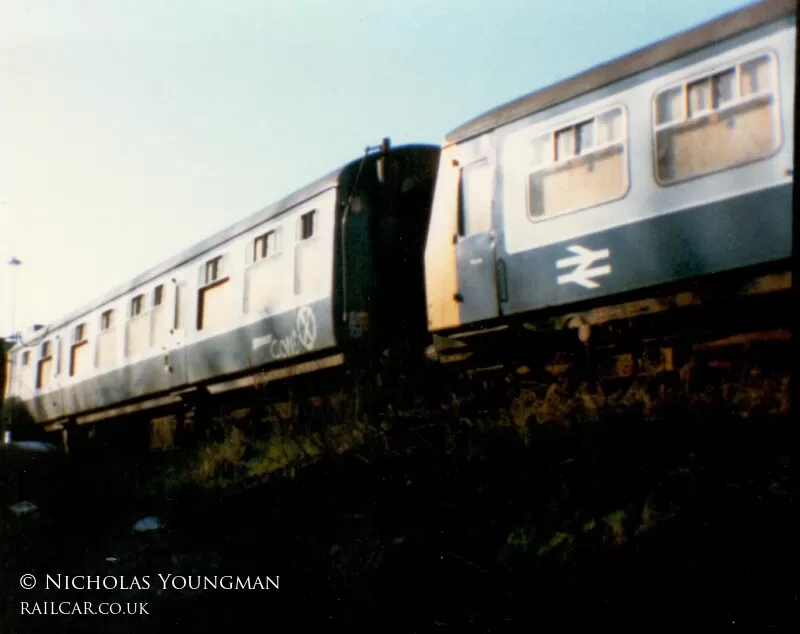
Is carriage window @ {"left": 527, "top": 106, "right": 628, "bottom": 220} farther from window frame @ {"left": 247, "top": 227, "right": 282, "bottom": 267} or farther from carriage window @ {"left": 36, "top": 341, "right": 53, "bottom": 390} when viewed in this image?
carriage window @ {"left": 36, "top": 341, "right": 53, "bottom": 390}

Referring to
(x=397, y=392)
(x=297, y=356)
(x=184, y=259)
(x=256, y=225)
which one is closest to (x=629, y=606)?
(x=397, y=392)

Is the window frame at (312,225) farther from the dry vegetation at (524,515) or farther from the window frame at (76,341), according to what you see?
the window frame at (76,341)

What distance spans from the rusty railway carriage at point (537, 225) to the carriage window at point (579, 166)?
1 centimetres

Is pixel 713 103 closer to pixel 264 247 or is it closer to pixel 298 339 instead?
pixel 298 339

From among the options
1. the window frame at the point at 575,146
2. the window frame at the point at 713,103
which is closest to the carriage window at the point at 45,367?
the window frame at the point at 575,146

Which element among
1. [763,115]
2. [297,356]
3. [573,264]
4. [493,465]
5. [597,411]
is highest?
[763,115]

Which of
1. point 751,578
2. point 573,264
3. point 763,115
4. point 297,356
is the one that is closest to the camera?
point 751,578

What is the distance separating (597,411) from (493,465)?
0.80 m

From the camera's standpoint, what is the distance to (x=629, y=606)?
353 centimetres

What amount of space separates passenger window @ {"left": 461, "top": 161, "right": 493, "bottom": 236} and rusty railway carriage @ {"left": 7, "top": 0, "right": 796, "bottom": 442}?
2 centimetres

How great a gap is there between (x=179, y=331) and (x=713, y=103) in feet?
26.1

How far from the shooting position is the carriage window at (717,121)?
5051 mm

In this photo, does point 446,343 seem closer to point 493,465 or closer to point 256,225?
point 493,465

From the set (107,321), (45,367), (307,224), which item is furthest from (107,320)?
(307,224)
